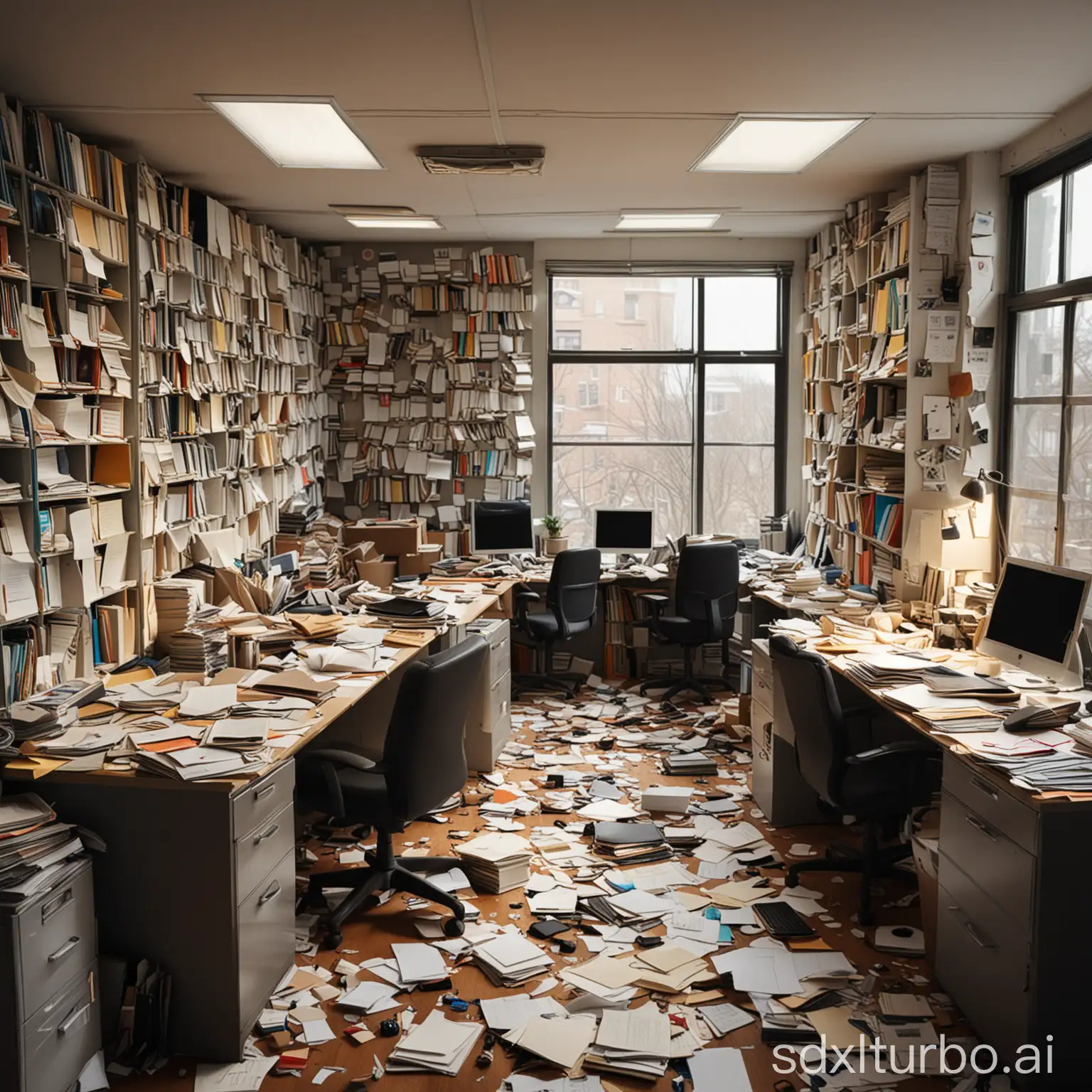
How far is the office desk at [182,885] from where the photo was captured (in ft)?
9.57

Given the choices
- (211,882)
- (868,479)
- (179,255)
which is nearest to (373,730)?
(211,882)

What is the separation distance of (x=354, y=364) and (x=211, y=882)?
6022 millimetres

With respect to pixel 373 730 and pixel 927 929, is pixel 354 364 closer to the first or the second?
pixel 373 730

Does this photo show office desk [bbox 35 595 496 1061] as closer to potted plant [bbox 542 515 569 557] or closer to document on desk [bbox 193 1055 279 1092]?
document on desk [bbox 193 1055 279 1092]

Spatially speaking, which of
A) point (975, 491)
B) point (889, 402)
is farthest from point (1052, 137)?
point (889, 402)

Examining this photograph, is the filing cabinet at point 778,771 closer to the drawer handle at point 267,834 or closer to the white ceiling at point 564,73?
the drawer handle at point 267,834

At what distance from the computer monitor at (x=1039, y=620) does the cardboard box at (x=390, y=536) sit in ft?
14.3

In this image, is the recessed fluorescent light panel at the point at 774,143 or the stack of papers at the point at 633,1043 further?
the recessed fluorescent light panel at the point at 774,143

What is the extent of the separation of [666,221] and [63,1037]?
6189 mm

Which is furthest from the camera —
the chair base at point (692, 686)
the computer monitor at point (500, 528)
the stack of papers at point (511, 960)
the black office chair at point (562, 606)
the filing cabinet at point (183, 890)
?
the computer monitor at point (500, 528)

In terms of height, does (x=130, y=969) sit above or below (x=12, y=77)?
below

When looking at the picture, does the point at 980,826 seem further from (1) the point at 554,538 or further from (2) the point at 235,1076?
(1) the point at 554,538

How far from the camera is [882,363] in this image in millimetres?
5977

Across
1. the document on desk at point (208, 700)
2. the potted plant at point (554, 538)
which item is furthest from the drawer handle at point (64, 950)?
the potted plant at point (554, 538)
